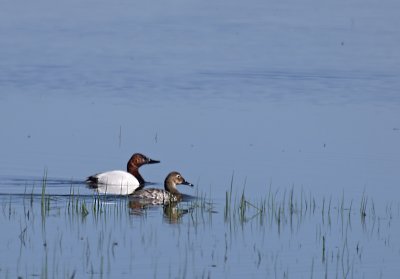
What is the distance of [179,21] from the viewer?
32875 millimetres

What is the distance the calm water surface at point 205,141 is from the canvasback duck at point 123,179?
0.22 m

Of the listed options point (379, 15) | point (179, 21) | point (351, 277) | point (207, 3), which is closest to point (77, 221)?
point (351, 277)

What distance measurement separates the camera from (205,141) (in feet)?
55.9

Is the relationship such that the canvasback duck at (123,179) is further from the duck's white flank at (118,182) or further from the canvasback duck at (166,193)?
the canvasback duck at (166,193)

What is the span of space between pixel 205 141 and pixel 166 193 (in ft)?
9.52

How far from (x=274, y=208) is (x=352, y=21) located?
21.0 m

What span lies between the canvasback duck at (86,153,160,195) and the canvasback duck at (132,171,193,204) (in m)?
0.33

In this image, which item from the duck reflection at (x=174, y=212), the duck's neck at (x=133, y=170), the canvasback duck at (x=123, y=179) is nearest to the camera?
the duck reflection at (x=174, y=212)

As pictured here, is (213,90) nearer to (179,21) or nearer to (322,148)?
(322,148)

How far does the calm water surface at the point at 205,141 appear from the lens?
10633mm

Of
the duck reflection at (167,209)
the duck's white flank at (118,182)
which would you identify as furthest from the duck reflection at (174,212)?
the duck's white flank at (118,182)

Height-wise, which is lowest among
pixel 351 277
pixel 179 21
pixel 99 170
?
pixel 351 277

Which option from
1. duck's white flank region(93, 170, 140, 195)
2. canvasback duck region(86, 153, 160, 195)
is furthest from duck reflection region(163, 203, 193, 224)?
duck's white flank region(93, 170, 140, 195)

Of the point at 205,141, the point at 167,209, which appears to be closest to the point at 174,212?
the point at 167,209
